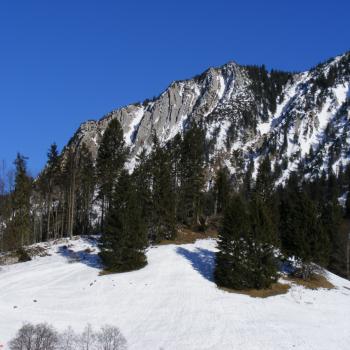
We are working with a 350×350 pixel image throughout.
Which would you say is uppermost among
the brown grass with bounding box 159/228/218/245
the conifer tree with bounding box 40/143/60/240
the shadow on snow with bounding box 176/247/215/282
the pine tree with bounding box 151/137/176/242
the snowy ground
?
the conifer tree with bounding box 40/143/60/240

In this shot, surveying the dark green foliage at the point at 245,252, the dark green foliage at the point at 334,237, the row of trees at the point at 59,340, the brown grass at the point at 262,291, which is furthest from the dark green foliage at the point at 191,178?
the row of trees at the point at 59,340

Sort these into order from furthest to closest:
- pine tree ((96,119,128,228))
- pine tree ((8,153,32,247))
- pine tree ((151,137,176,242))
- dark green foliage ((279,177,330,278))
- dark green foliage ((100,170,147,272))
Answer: pine tree ((96,119,128,228)) → pine tree ((8,153,32,247)) → pine tree ((151,137,176,242)) → dark green foliage ((279,177,330,278)) → dark green foliage ((100,170,147,272))

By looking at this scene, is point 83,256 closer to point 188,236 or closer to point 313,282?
point 188,236

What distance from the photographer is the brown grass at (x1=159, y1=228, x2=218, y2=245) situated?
53231 mm

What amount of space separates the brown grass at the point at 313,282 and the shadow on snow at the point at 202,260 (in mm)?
7319

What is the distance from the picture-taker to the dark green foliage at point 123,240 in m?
41.8

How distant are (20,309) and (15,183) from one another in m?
34.1

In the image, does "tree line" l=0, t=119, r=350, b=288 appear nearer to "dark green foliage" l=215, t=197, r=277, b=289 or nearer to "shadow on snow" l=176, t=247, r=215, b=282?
"dark green foliage" l=215, t=197, r=277, b=289

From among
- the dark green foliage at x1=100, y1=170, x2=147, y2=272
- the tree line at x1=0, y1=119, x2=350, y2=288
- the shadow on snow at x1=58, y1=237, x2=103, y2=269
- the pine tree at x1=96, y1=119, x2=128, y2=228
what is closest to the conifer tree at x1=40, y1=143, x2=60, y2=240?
the tree line at x1=0, y1=119, x2=350, y2=288

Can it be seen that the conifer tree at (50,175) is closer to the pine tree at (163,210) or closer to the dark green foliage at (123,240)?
the pine tree at (163,210)

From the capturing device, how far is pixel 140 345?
25703 millimetres

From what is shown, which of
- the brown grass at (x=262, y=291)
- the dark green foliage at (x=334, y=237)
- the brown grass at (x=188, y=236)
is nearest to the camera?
the brown grass at (x=262, y=291)

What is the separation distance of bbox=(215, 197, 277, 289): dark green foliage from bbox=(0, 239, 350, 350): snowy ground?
1786mm

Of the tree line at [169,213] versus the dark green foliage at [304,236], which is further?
the dark green foliage at [304,236]
